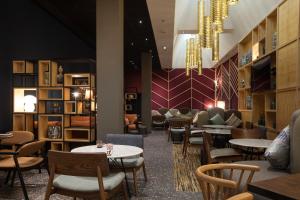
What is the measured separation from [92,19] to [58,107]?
2.27 metres

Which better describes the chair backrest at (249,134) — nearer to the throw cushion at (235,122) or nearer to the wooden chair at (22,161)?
the wooden chair at (22,161)

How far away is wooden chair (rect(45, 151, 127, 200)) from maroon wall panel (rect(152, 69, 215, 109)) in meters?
12.0

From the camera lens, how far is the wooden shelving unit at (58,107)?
5691 millimetres

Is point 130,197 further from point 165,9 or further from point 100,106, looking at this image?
point 165,9

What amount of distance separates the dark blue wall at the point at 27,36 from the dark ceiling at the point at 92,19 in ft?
2.16

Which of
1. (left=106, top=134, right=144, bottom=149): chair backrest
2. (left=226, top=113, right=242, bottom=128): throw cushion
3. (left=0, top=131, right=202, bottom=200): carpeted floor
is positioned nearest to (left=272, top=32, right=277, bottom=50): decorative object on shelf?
(left=226, top=113, right=242, bottom=128): throw cushion

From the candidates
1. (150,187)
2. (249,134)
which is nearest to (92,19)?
(150,187)

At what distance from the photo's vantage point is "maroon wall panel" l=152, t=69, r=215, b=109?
1426 cm

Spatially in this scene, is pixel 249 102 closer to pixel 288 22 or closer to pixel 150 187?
pixel 288 22

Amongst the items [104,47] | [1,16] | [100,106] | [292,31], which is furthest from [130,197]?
[1,16]

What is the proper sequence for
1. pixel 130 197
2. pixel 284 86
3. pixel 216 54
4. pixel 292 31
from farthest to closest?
pixel 216 54 → pixel 284 86 → pixel 292 31 → pixel 130 197

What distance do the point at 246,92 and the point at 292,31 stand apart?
3530 mm

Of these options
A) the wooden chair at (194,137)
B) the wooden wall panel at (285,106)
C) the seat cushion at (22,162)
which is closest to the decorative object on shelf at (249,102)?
the wooden chair at (194,137)

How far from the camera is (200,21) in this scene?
5410mm
